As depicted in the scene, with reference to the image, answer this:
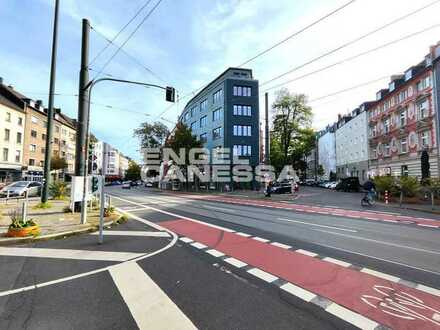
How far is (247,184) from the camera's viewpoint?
44.9 metres

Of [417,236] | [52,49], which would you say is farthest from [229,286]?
[52,49]

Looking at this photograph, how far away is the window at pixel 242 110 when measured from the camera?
146 ft

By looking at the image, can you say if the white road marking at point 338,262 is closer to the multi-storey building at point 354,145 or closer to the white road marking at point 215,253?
the white road marking at point 215,253

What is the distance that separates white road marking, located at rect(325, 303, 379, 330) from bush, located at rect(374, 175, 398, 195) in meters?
21.5

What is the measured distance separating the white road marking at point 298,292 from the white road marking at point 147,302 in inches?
67.0

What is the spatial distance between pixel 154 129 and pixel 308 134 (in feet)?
109

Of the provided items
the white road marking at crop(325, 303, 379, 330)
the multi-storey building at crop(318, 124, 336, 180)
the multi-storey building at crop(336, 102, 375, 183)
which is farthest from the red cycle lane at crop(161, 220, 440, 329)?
the multi-storey building at crop(318, 124, 336, 180)

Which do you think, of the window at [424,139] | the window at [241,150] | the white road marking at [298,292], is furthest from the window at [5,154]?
the window at [424,139]

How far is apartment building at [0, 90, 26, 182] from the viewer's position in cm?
3875

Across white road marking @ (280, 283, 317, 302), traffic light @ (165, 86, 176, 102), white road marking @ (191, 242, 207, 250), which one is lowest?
white road marking @ (191, 242, 207, 250)

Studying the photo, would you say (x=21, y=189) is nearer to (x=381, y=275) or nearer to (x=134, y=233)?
(x=134, y=233)

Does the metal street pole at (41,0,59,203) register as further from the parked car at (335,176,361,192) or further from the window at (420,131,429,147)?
the parked car at (335,176,361,192)

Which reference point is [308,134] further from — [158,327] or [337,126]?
[158,327]

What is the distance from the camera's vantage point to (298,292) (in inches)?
163
